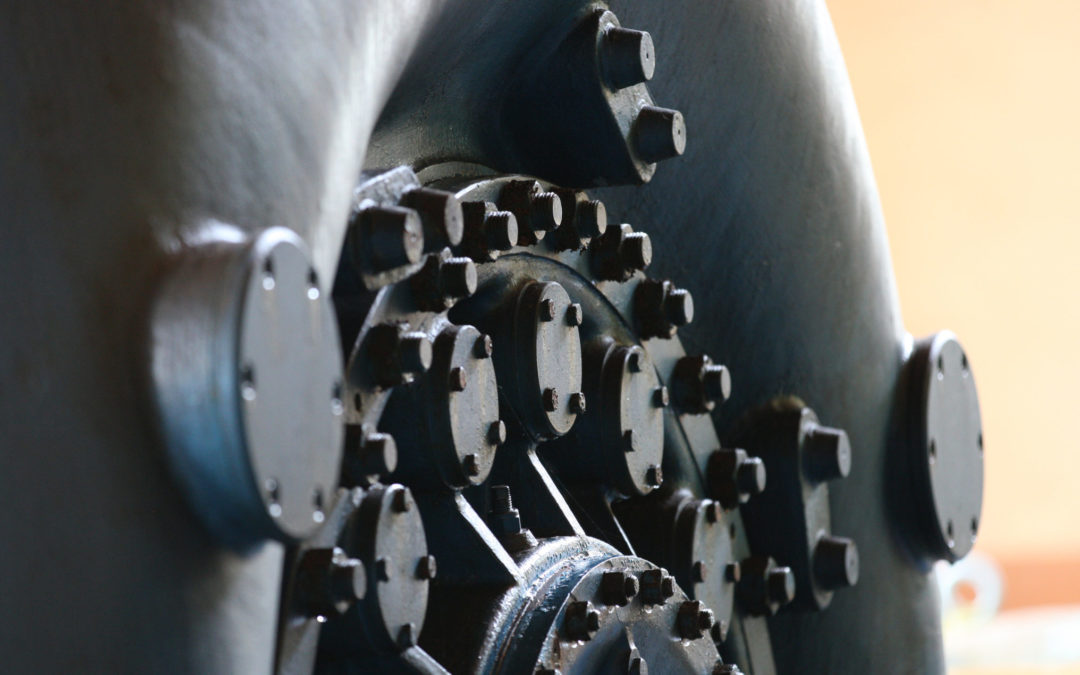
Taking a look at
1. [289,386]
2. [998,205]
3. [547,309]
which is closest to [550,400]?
[547,309]

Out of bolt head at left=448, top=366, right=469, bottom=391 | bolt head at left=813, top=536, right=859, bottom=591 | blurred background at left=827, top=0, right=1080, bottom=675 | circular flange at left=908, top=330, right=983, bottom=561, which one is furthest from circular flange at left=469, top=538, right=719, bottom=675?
blurred background at left=827, top=0, right=1080, bottom=675

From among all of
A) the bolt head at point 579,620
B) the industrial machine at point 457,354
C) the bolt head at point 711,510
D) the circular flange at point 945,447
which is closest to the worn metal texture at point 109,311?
the industrial machine at point 457,354

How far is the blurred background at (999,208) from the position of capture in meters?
4.90

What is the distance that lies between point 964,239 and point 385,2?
15.4 feet

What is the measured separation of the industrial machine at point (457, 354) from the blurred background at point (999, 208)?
13.2ft

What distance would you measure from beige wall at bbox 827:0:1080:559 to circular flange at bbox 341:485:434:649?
450 centimetres

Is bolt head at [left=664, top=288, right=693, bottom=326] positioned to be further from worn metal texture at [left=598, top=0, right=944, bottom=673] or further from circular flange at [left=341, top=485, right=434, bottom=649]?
circular flange at [left=341, top=485, right=434, bottom=649]

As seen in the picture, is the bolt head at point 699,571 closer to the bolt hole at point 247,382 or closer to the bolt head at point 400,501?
the bolt head at point 400,501

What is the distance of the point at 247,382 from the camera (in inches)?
17.9

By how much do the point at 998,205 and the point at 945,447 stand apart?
4.21 m

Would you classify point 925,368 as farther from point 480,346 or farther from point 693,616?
point 480,346

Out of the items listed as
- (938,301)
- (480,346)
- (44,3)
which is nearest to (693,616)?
(480,346)

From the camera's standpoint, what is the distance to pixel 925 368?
3.39 ft

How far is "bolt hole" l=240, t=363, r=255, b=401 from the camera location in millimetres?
451
